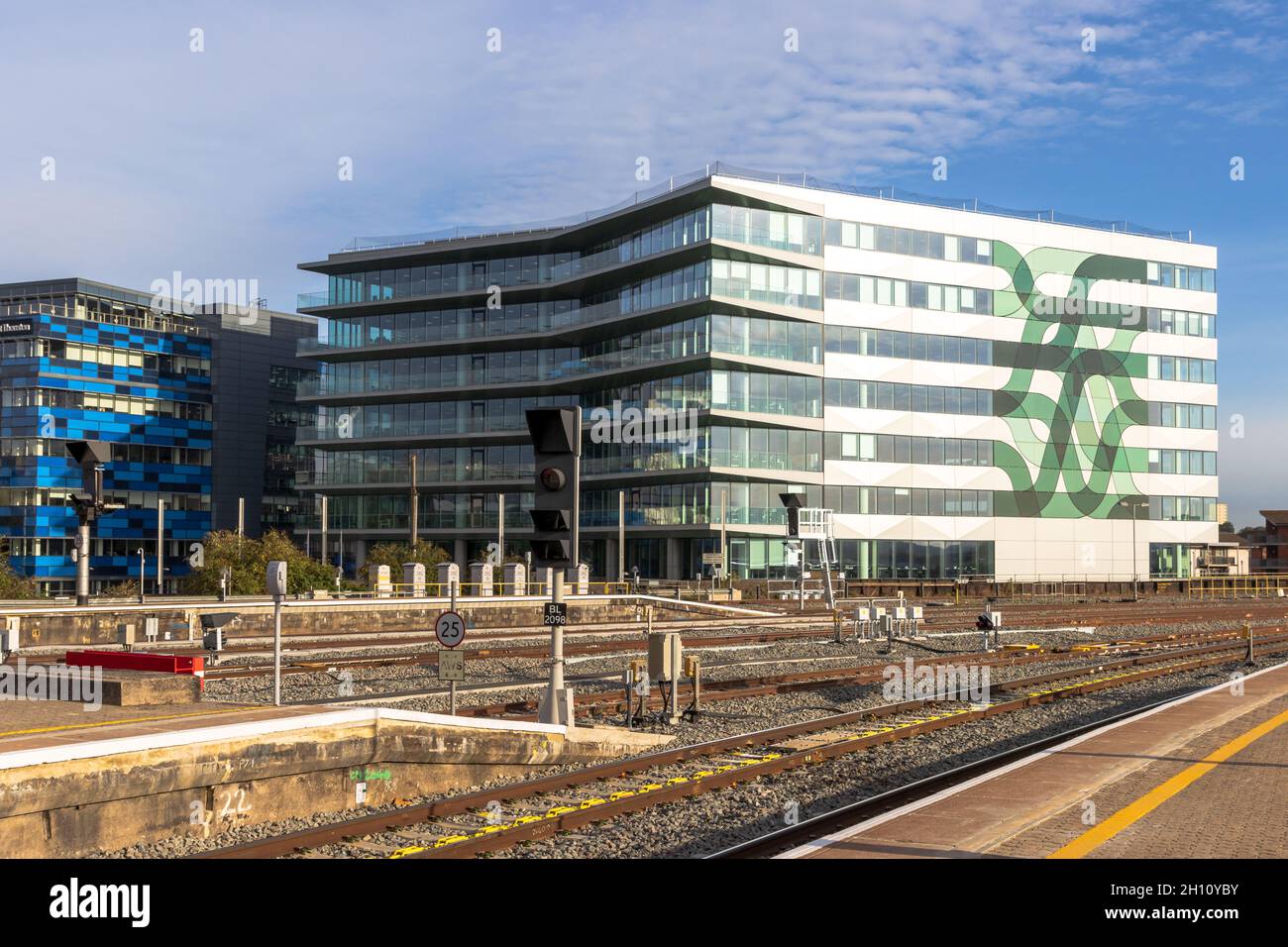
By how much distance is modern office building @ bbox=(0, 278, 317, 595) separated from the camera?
338 ft

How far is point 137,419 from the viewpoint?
110 m

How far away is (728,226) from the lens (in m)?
70.1

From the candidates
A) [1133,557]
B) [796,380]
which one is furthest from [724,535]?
[1133,557]

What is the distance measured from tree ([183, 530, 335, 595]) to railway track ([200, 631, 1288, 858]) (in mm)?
38428

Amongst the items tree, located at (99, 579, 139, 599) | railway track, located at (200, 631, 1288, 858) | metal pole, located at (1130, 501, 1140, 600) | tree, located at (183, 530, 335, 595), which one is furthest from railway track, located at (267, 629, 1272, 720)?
Answer: metal pole, located at (1130, 501, 1140, 600)

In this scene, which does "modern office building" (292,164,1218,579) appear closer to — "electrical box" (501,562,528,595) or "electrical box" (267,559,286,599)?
"electrical box" (501,562,528,595)

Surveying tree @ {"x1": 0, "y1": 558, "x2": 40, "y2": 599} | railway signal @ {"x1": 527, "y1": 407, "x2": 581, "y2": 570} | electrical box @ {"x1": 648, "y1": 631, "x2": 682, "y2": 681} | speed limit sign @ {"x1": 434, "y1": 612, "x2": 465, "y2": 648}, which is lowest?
tree @ {"x1": 0, "y1": 558, "x2": 40, "y2": 599}

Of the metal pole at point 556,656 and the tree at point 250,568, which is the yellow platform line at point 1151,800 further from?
the tree at point 250,568

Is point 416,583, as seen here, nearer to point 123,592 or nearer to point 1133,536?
point 123,592

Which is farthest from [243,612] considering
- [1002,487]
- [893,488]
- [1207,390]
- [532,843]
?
[1207,390]

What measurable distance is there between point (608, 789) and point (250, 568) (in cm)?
4646

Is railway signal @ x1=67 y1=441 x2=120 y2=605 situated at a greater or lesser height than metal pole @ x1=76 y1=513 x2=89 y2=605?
greater

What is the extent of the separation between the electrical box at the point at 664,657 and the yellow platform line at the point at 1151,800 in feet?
25.8

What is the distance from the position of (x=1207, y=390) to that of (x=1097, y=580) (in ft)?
56.1
